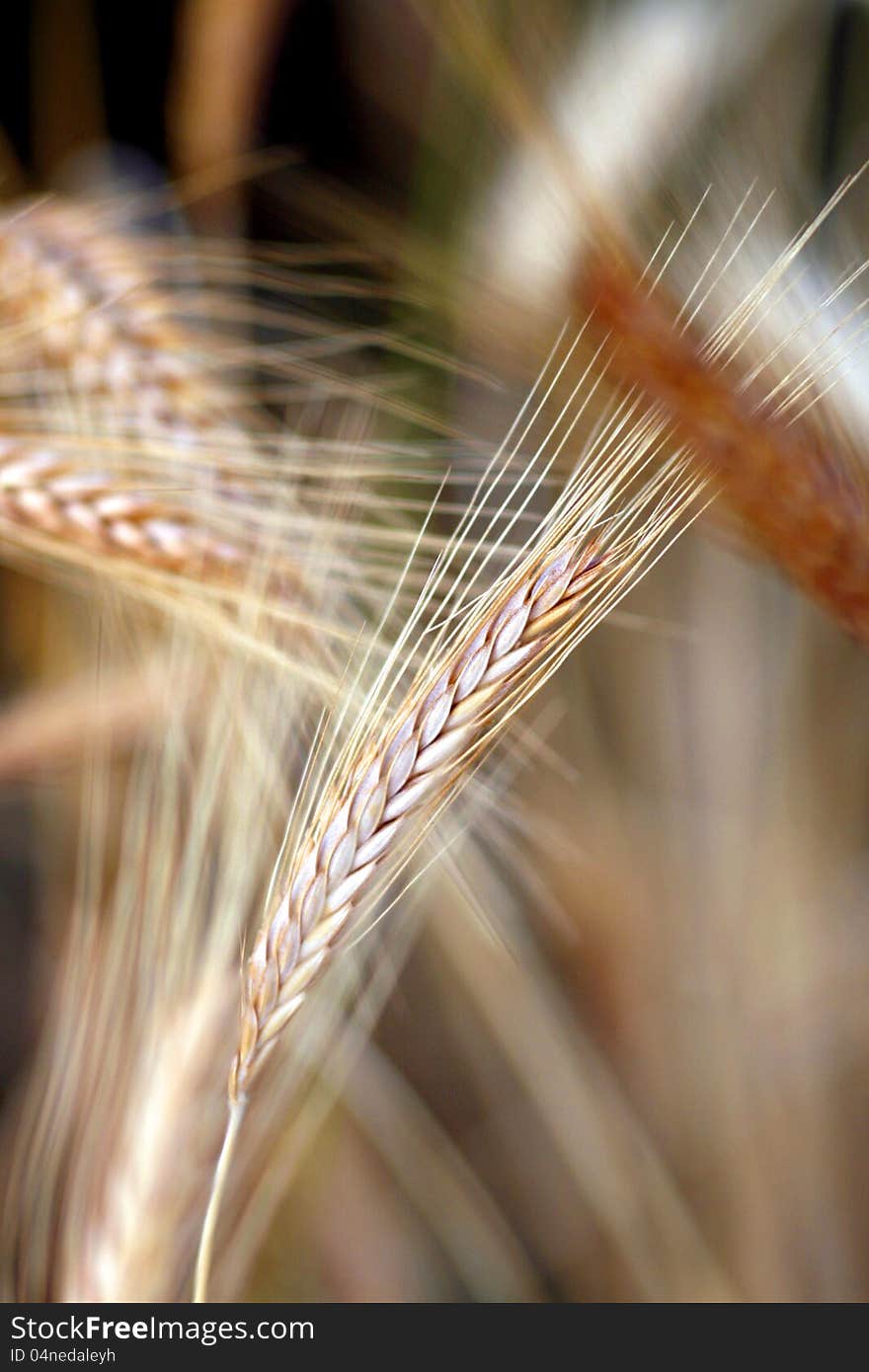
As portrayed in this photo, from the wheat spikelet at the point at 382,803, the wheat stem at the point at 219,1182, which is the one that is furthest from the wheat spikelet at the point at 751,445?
the wheat stem at the point at 219,1182

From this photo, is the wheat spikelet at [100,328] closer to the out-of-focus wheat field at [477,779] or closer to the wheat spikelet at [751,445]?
the out-of-focus wheat field at [477,779]

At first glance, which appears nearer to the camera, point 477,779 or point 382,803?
point 382,803

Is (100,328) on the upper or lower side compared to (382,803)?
upper

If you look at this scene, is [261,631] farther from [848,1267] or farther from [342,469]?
[848,1267]

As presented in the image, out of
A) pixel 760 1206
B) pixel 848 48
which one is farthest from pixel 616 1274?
pixel 848 48

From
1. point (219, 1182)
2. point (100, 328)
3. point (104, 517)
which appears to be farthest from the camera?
point (100, 328)

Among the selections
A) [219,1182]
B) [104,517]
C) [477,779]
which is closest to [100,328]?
[104,517]

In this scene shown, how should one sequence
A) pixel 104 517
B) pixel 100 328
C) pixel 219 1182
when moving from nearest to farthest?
pixel 219 1182 → pixel 104 517 → pixel 100 328

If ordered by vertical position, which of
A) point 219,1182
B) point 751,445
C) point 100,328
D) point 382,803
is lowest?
point 219,1182

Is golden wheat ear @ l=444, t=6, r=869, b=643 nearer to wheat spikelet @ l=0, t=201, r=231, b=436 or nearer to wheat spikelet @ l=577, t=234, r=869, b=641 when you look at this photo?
wheat spikelet @ l=577, t=234, r=869, b=641

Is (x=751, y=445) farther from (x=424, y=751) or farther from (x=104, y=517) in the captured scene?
(x=104, y=517)
